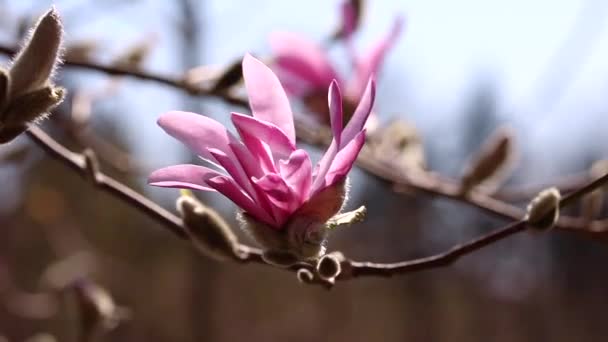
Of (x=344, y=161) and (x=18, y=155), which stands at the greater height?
(x=344, y=161)

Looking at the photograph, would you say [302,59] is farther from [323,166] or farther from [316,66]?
[323,166]

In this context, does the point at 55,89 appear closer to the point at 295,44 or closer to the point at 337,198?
the point at 337,198

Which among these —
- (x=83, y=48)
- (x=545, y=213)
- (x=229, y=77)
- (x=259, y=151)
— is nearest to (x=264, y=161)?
(x=259, y=151)

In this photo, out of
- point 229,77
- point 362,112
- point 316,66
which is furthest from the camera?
point 316,66

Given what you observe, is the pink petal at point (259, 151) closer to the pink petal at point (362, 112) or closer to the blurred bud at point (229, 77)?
the pink petal at point (362, 112)

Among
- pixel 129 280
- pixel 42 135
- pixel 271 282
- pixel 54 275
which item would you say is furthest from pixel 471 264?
pixel 42 135

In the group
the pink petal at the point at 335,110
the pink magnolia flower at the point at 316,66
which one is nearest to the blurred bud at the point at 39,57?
the pink petal at the point at 335,110

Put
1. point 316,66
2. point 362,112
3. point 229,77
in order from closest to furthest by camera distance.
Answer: point 362,112 < point 229,77 < point 316,66
